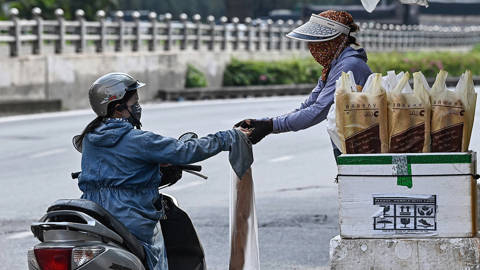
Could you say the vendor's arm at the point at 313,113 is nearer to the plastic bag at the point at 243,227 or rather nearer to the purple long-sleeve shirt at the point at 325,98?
the purple long-sleeve shirt at the point at 325,98

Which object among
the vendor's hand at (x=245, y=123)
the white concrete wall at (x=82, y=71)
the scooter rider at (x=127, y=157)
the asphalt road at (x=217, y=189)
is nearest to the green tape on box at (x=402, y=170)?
the scooter rider at (x=127, y=157)

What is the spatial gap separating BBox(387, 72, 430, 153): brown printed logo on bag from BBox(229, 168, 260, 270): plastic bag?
110cm

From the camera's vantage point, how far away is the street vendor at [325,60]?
6.84 metres

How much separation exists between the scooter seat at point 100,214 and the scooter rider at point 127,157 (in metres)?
0.11

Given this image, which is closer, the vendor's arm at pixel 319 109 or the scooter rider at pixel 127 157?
the scooter rider at pixel 127 157

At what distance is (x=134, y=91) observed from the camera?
231 inches

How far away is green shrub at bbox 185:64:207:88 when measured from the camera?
132ft

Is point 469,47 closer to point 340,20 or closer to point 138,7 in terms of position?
point 138,7

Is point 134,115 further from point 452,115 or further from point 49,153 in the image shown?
point 49,153

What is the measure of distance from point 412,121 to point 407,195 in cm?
36

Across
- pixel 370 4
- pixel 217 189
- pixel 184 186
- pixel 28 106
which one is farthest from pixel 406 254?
pixel 28 106

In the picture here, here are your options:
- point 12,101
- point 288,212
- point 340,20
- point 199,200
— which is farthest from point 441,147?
point 12,101

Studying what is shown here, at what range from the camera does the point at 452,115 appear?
5.83 meters

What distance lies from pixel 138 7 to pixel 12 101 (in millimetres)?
71698
